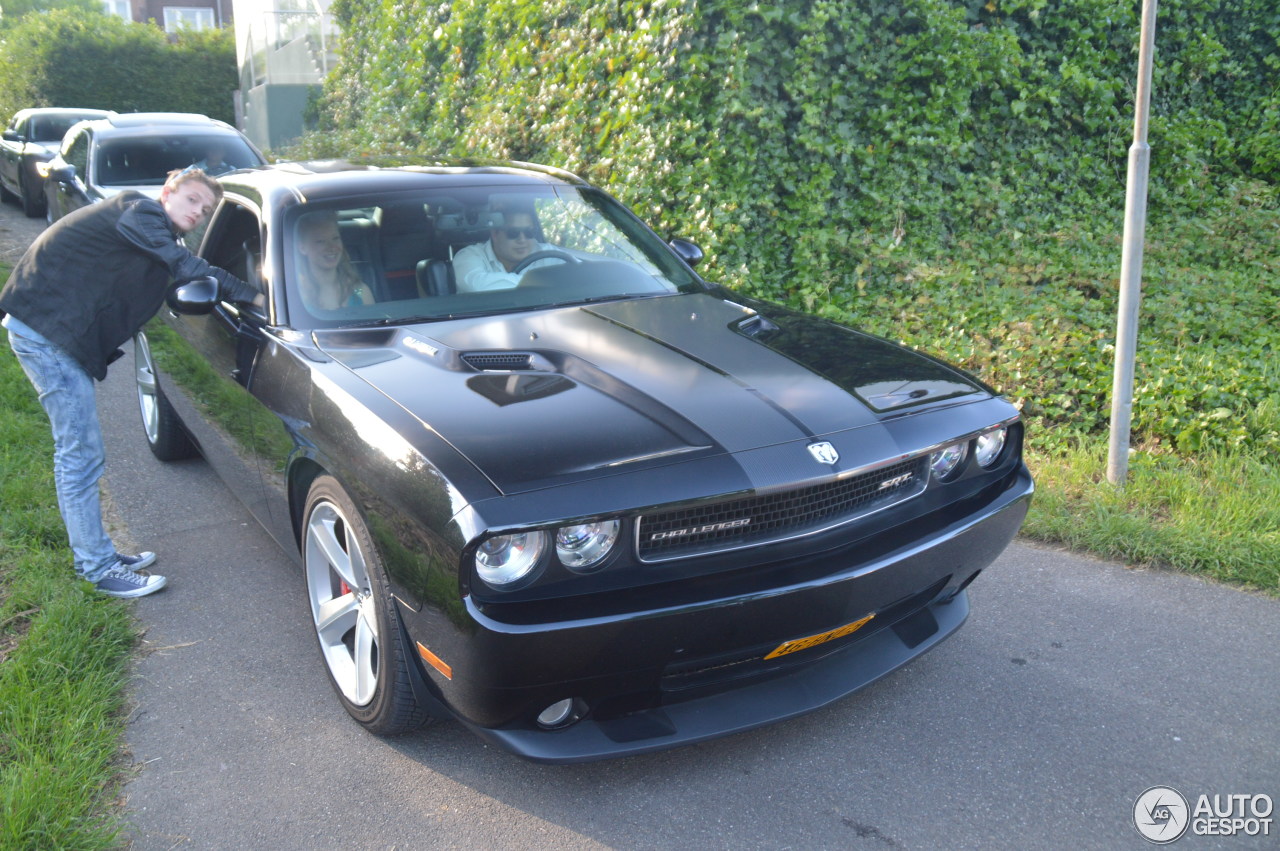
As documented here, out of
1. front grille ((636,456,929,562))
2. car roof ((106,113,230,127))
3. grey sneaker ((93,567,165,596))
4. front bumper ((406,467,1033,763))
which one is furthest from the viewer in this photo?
car roof ((106,113,230,127))

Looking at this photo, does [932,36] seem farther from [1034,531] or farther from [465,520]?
[465,520]

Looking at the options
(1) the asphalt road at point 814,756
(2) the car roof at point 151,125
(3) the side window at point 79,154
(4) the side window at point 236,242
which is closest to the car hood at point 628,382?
(4) the side window at point 236,242

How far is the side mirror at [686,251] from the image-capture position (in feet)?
14.5

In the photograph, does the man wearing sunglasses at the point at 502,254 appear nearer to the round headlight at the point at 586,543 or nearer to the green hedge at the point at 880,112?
the round headlight at the point at 586,543

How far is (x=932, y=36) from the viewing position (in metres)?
7.79

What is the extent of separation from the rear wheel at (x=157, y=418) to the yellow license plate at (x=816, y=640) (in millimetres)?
3495

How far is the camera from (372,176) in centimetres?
396

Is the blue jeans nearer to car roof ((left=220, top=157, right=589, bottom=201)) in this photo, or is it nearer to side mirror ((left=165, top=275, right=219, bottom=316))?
side mirror ((left=165, top=275, right=219, bottom=316))

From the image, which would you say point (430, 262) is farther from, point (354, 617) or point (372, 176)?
point (354, 617)

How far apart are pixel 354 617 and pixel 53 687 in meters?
0.95

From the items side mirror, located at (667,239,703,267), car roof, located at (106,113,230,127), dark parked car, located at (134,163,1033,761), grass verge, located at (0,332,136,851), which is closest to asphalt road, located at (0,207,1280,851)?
grass verge, located at (0,332,136,851)

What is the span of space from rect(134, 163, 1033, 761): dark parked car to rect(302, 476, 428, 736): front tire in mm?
10

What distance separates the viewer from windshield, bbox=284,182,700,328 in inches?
138

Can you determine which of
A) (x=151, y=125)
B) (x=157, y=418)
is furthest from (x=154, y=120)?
(x=157, y=418)
